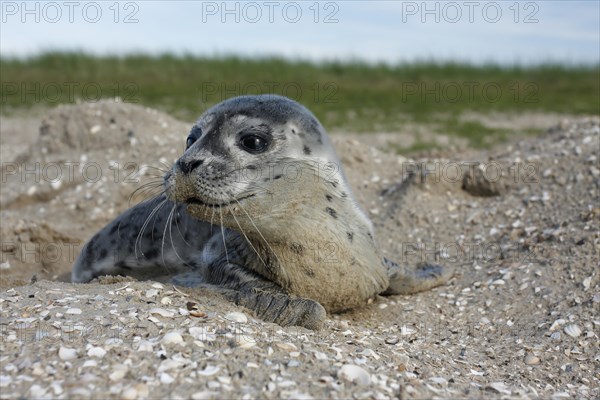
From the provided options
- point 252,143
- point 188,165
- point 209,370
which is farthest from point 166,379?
point 252,143

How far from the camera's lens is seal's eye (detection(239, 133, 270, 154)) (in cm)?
393

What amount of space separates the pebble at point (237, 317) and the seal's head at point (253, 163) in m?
0.46

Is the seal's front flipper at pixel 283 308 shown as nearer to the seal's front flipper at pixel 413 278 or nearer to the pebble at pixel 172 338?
the pebble at pixel 172 338

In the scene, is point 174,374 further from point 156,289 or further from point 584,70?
point 584,70

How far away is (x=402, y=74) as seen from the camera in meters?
20.6

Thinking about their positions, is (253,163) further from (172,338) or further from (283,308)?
(172,338)

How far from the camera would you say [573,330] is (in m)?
4.57

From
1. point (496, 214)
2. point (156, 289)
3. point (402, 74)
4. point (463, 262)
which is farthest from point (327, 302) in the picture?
point (402, 74)

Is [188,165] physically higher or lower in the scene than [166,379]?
higher

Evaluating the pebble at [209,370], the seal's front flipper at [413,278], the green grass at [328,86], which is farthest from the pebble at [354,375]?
the green grass at [328,86]

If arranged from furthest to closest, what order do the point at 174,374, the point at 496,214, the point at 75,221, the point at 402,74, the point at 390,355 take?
the point at 402,74, the point at 75,221, the point at 496,214, the point at 390,355, the point at 174,374

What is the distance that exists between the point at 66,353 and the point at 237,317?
0.94 metres

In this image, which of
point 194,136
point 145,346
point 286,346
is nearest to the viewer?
point 145,346

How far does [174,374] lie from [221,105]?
5.46 ft
